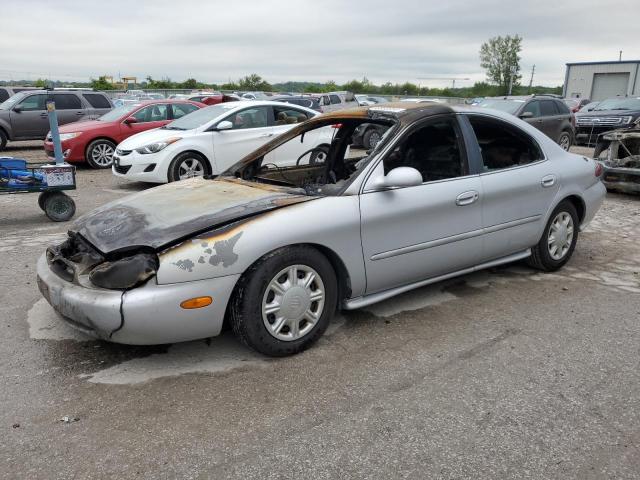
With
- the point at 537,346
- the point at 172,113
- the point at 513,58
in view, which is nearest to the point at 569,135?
the point at 172,113

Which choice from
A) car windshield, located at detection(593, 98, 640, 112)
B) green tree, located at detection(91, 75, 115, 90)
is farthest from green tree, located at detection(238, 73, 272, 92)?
car windshield, located at detection(593, 98, 640, 112)

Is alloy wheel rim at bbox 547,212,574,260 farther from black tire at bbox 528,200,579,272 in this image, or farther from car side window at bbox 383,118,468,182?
car side window at bbox 383,118,468,182

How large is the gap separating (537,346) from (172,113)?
35.6 feet

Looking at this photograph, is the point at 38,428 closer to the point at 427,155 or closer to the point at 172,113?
the point at 427,155

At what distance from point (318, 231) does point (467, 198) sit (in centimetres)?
136

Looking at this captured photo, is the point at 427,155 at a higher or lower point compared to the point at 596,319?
higher

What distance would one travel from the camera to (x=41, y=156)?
45.8 ft

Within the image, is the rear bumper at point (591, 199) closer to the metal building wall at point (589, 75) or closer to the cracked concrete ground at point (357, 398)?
the cracked concrete ground at point (357, 398)

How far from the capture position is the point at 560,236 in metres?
5.03

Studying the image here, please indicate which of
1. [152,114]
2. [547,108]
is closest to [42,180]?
[152,114]

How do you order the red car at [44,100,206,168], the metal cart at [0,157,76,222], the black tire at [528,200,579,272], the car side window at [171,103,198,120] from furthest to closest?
the car side window at [171,103,198,120], the red car at [44,100,206,168], the metal cart at [0,157,76,222], the black tire at [528,200,579,272]

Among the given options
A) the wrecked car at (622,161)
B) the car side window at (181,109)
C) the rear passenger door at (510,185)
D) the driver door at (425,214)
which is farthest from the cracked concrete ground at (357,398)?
the car side window at (181,109)

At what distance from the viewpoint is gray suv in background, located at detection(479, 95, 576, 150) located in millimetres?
13859

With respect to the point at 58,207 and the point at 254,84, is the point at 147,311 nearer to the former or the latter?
the point at 58,207
